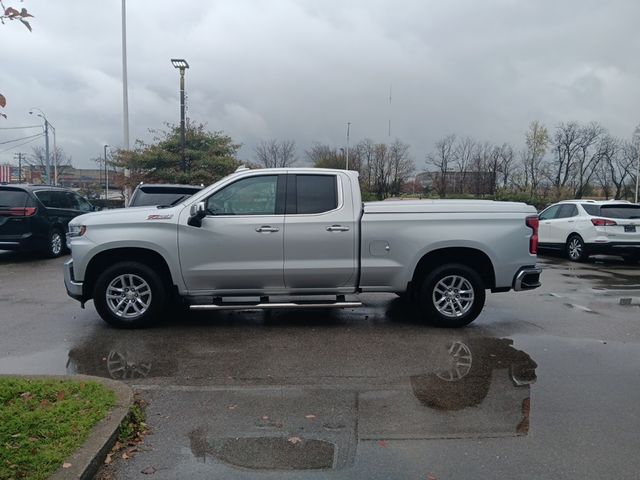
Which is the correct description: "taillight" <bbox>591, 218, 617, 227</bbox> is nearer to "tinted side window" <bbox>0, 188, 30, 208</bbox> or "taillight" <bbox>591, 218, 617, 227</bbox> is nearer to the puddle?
the puddle

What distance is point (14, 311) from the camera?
25.6ft

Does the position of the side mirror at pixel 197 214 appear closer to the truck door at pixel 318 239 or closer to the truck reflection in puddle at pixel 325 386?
the truck door at pixel 318 239

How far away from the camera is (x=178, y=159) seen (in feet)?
79.9

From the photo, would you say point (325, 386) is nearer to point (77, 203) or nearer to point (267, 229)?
point (267, 229)

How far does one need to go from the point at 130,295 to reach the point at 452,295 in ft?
13.1

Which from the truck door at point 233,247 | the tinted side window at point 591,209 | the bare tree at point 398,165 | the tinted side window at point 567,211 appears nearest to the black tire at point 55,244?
the truck door at point 233,247

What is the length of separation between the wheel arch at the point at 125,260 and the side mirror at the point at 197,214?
608 mm

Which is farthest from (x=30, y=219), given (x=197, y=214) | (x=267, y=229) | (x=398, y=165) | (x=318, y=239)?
(x=398, y=165)

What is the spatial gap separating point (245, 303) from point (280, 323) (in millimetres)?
765

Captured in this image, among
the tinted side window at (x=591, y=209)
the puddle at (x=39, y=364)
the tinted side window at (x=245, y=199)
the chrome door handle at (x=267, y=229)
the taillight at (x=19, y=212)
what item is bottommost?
the puddle at (x=39, y=364)

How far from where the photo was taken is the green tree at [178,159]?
939 inches

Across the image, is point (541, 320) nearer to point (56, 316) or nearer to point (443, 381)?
point (443, 381)

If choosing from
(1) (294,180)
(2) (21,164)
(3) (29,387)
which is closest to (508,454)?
(3) (29,387)

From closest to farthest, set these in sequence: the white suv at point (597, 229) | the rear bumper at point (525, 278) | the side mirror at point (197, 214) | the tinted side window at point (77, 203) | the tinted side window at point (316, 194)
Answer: the side mirror at point (197, 214)
the tinted side window at point (316, 194)
the rear bumper at point (525, 278)
the white suv at point (597, 229)
the tinted side window at point (77, 203)
